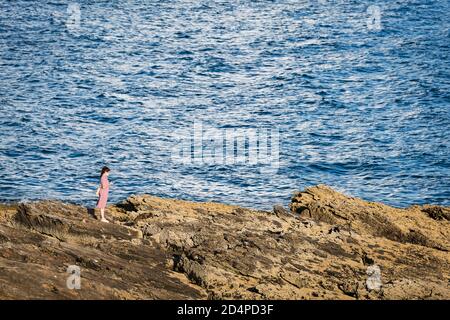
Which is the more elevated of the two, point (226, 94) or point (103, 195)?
point (226, 94)

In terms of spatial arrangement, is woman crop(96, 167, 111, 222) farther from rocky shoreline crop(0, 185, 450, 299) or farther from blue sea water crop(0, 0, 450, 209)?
blue sea water crop(0, 0, 450, 209)

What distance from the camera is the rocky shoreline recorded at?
2592cm

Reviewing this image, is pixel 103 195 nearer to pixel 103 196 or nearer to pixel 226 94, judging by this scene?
pixel 103 196

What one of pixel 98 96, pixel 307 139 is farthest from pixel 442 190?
pixel 98 96

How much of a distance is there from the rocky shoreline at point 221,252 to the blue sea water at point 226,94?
38.2 ft

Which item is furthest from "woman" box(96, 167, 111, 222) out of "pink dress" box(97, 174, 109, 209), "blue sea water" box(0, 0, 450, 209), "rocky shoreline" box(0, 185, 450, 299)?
"blue sea water" box(0, 0, 450, 209)

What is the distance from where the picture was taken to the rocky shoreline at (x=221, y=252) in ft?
85.0

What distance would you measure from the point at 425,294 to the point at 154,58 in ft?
163

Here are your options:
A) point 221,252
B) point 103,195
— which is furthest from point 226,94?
point 221,252

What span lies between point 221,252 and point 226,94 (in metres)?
36.7

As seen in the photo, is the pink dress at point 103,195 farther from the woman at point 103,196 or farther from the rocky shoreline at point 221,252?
the rocky shoreline at point 221,252

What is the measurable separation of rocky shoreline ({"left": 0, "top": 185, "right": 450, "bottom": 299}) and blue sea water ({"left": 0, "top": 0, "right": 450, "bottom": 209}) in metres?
11.6

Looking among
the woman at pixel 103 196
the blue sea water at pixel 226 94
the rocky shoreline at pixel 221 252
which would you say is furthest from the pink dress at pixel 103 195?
the blue sea water at pixel 226 94

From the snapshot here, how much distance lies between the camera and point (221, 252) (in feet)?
94.6
